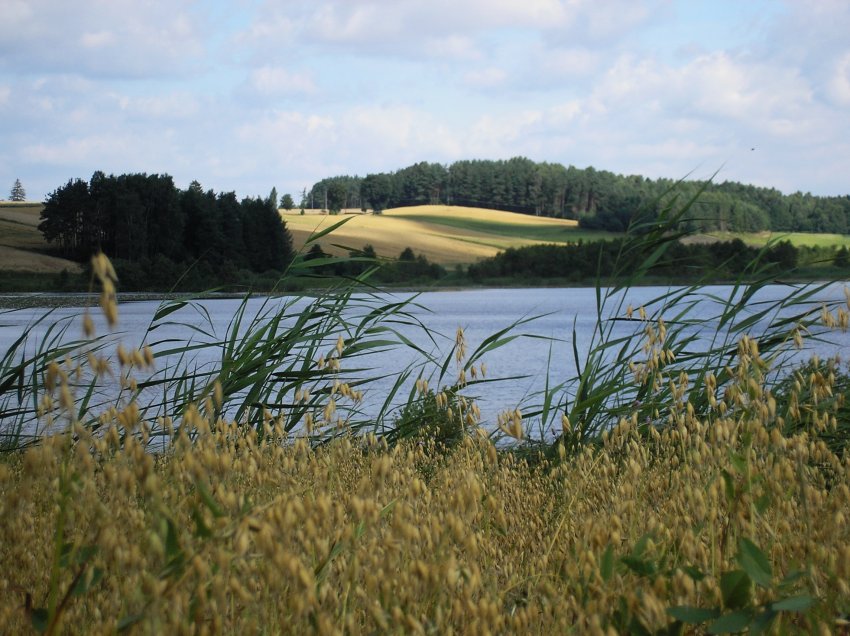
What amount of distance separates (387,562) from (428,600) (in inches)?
17.4

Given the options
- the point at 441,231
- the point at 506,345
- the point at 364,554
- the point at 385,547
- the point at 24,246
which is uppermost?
the point at 441,231

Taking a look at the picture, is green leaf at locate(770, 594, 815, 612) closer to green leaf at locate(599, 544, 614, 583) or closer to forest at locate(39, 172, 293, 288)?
green leaf at locate(599, 544, 614, 583)

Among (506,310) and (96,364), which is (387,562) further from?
(506,310)

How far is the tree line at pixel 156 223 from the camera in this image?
5559 centimetres

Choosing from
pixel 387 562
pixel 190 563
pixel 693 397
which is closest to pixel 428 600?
pixel 387 562

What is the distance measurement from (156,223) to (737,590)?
2337 inches

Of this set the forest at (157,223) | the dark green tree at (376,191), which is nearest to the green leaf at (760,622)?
the forest at (157,223)

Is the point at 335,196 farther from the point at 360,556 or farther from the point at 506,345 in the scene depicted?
the point at 360,556

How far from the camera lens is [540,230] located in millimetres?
91812

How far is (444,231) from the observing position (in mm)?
84500

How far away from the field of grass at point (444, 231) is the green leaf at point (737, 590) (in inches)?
2201

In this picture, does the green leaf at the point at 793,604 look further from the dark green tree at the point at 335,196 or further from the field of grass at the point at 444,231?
the dark green tree at the point at 335,196

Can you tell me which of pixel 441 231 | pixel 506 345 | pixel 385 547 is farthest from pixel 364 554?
pixel 441 231

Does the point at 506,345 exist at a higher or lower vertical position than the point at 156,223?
lower
